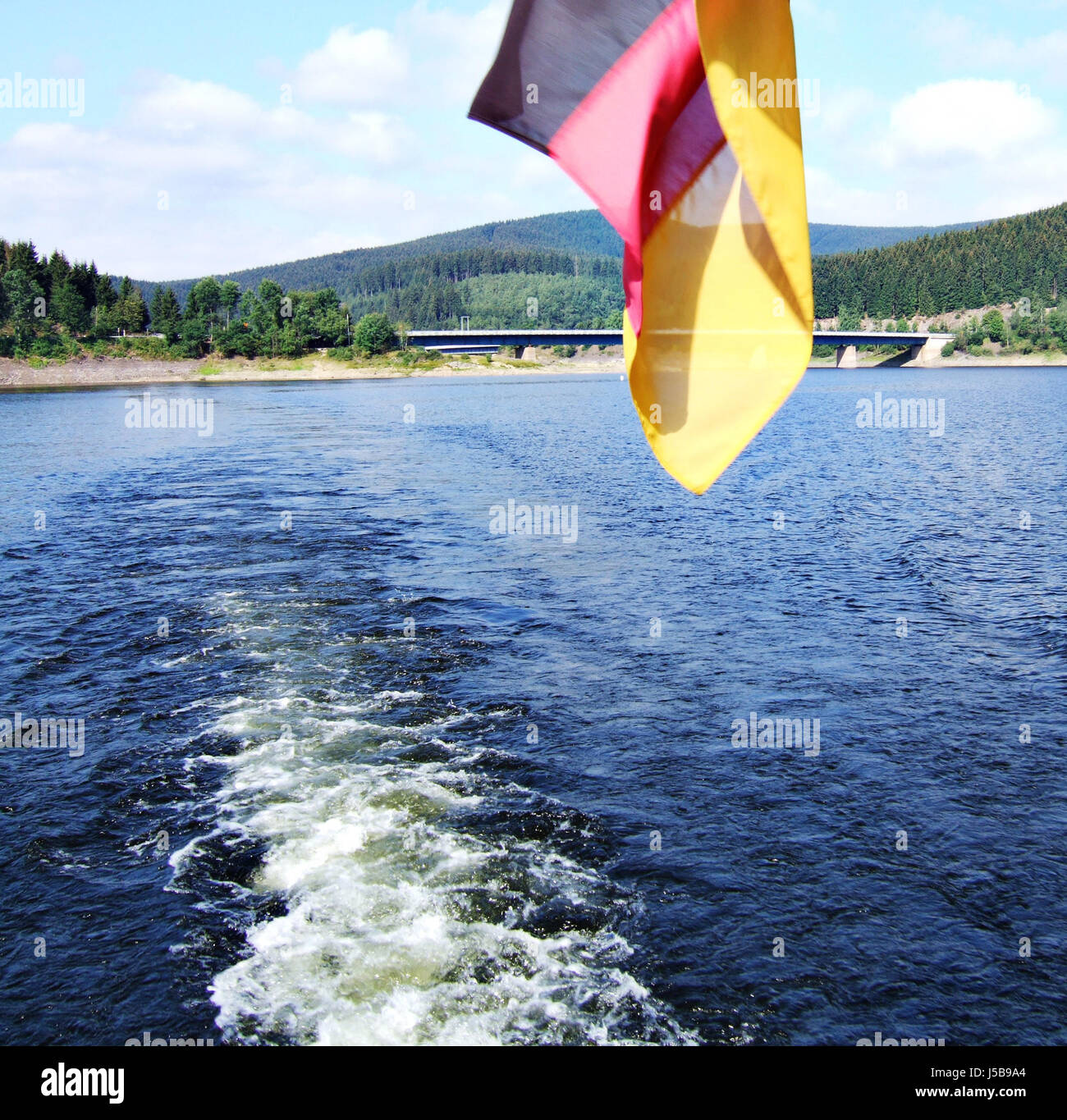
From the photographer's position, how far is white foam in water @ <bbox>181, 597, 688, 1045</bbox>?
10.3 meters

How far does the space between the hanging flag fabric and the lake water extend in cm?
729

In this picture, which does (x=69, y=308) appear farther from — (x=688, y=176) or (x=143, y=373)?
(x=688, y=176)

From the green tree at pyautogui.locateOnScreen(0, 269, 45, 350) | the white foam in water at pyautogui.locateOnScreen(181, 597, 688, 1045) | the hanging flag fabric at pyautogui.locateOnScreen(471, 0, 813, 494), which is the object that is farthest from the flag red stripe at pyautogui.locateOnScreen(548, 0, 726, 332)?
the green tree at pyautogui.locateOnScreen(0, 269, 45, 350)

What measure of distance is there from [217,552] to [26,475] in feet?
83.6

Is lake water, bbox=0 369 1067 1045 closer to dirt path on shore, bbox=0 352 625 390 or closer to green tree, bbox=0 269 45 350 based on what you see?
dirt path on shore, bbox=0 352 625 390

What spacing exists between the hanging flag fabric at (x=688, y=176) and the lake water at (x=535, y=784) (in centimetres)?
729

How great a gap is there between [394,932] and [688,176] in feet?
30.5

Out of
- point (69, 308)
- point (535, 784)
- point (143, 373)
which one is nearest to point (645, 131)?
point (535, 784)

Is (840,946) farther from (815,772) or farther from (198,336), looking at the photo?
(198,336)

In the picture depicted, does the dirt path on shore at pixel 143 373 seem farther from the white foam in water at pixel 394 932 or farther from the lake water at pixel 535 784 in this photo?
the white foam in water at pixel 394 932

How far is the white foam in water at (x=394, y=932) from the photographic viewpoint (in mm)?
10266
